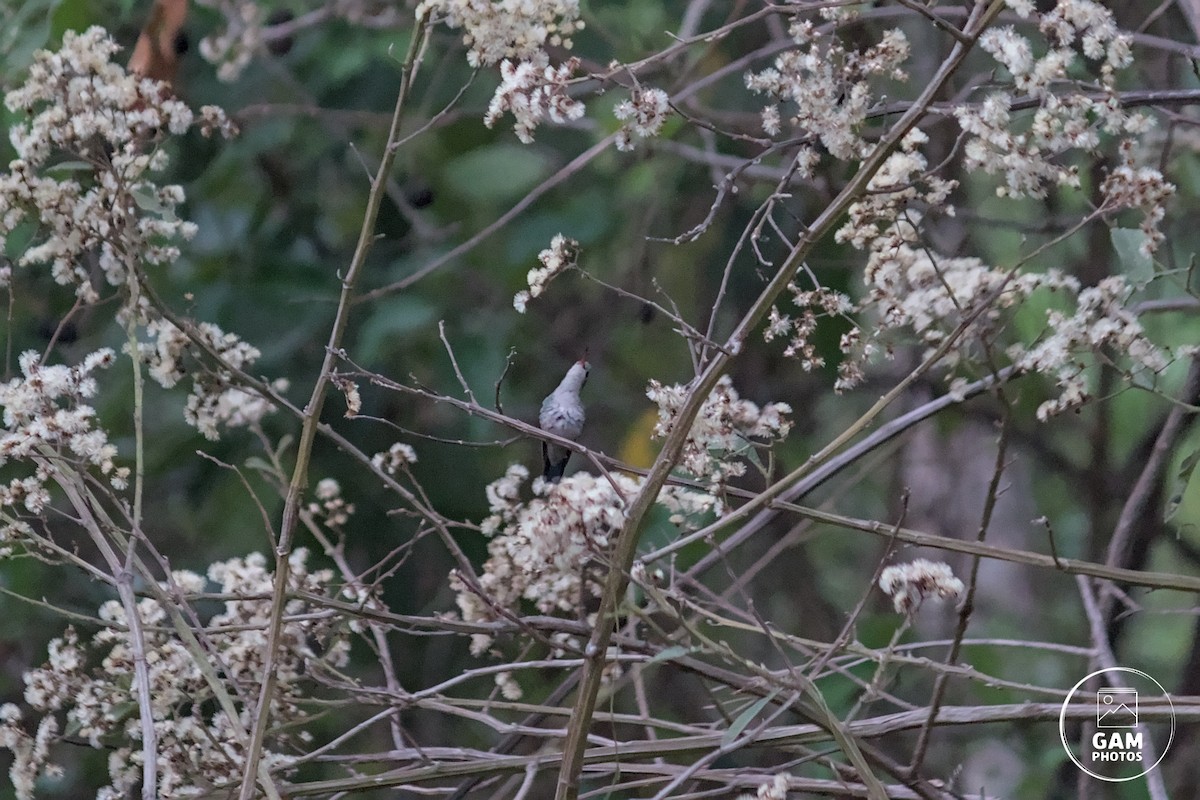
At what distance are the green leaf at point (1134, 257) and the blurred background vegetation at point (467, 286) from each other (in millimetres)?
791

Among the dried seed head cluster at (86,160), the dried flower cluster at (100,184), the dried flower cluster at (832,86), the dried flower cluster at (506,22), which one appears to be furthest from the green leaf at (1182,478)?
the dried seed head cluster at (86,160)

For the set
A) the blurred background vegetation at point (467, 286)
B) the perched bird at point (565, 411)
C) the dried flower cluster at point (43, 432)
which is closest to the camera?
the dried flower cluster at point (43, 432)

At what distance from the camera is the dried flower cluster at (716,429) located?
3.80 feet

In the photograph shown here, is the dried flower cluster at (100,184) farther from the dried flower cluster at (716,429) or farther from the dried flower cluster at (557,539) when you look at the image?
the dried flower cluster at (716,429)

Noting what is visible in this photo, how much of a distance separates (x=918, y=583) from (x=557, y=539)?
1.07 ft

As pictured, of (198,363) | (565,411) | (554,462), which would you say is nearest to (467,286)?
(565,411)

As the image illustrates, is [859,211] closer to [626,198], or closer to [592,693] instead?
[592,693]

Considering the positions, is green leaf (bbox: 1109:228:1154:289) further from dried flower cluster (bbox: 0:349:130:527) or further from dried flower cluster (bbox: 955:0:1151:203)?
dried flower cluster (bbox: 0:349:130:527)

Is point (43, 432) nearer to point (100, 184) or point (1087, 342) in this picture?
point (100, 184)

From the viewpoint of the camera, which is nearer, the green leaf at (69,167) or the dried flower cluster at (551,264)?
the dried flower cluster at (551,264)

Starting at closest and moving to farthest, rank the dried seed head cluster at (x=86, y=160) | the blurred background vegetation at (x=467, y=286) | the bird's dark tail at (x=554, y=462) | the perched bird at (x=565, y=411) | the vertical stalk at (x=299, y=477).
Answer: the vertical stalk at (x=299, y=477) → the dried seed head cluster at (x=86, y=160) → the bird's dark tail at (x=554, y=462) → the perched bird at (x=565, y=411) → the blurred background vegetation at (x=467, y=286)

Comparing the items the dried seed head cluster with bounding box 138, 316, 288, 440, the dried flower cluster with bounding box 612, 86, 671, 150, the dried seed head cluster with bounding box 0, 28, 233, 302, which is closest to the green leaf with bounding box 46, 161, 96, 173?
the dried seed head cluster with bounding box 0, 28, 233, 302

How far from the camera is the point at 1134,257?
1.25 m

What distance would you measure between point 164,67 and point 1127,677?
5.94ft
